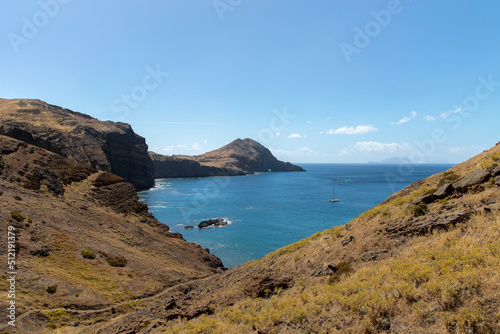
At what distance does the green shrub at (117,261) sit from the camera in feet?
112

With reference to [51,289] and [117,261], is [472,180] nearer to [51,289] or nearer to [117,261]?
[51,289]

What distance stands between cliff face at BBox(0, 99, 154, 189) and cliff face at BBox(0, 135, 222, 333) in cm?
3538

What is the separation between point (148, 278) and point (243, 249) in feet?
115

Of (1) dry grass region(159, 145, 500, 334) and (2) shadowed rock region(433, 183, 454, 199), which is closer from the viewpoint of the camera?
(1) dry grass region(159, 145, 500, 334)

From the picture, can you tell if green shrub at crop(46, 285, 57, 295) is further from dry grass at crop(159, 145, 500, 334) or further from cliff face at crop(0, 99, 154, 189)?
cliff face at crop(0, 99, 154, 189)

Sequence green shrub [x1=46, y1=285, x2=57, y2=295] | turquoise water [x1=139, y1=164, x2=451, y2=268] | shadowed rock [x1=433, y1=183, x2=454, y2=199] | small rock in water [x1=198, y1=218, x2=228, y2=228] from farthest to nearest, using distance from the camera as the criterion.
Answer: small rock in water [x1=198, y1=218, x2=228, y2=228]
turquoise water [x1=139, y1=164, x2=451, y2=268]
green shrub [x1=46, y1=285, x2=57, y2=295]
shadowed rock [x1=433, y1=183, x2=454, y2=199]

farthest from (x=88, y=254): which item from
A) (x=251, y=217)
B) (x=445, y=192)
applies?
(x=251, y=217)

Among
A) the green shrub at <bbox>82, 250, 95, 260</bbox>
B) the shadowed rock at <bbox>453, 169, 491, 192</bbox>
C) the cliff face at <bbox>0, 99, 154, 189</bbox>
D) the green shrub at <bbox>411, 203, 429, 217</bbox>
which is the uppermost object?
the cliff face at <bbox>0, 99, 154, 189</bbox>

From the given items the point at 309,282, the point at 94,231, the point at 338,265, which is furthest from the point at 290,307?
the point at 94,231

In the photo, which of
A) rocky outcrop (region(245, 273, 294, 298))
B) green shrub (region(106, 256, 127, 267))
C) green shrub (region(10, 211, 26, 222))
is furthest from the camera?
green shrub (region(106, 256, 127, 267))

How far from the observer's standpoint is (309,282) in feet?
53.7

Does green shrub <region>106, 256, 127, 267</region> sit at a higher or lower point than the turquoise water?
higher

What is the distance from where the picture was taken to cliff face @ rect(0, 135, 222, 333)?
25250 millimetres

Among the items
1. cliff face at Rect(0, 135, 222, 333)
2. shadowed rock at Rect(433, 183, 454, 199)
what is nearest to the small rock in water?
cliff face at Rect(0, 135, 222, 333)
